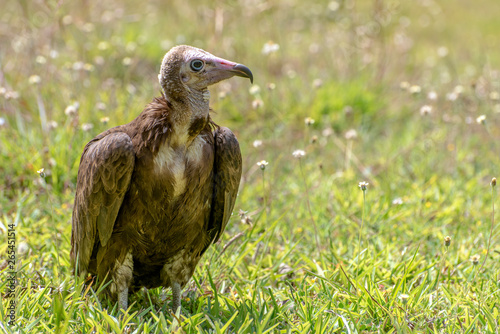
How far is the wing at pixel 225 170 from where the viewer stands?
291 centimetres

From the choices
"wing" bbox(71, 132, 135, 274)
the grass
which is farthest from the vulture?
the grass

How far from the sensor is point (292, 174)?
202 inches

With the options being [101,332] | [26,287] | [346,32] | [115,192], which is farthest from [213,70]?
[346,32]

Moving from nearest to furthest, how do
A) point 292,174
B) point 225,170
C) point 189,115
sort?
point 189,115 → point 225,170 → point 292,174

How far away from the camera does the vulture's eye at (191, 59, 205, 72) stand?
269cm

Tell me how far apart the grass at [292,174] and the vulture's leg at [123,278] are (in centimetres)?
7

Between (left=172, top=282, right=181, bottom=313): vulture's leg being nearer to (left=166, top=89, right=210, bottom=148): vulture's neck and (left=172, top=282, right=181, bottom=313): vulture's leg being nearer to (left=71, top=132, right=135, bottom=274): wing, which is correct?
(left=71, top=132, right=135, bottom=274): wing

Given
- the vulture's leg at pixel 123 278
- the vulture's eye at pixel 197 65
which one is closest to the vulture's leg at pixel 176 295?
the vulture's leg at pixel 123 278

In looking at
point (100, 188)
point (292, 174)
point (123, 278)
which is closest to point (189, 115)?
point (100, 188)

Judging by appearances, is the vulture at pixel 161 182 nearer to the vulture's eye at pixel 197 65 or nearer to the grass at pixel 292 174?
the vulture's eye at pixel 197 65

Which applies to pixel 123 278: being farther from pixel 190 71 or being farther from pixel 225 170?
pixel 190 71

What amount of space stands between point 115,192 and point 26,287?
79 cm

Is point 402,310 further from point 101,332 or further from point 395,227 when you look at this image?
point 101,332

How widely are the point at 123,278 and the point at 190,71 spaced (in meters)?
1.14
